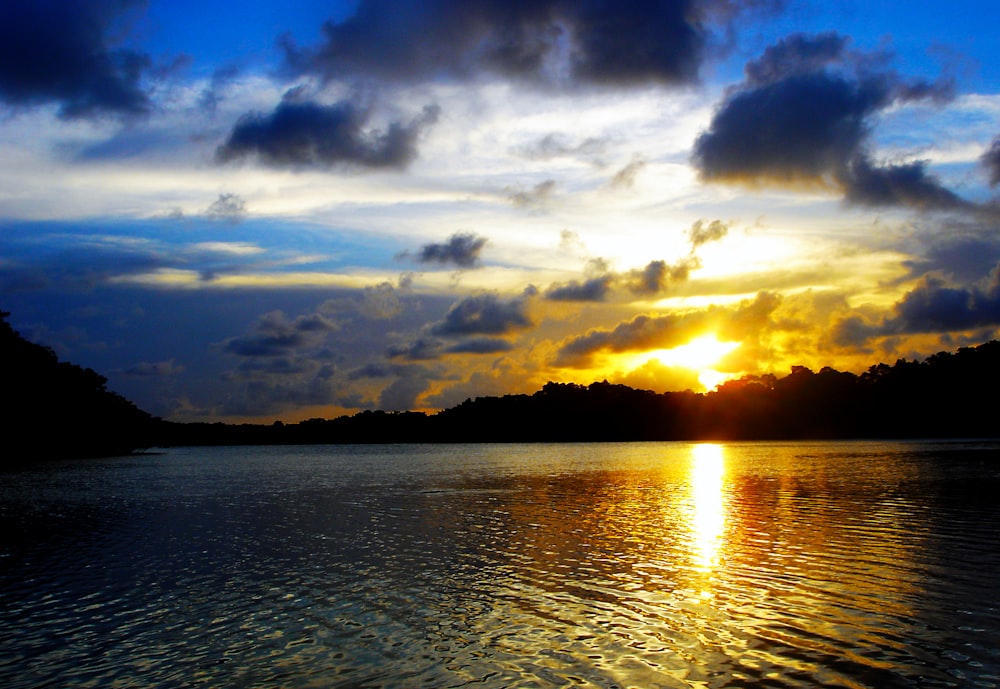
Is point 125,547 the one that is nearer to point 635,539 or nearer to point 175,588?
point 175,588

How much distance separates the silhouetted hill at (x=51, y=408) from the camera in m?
119

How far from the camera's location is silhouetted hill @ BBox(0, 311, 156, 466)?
119 metres

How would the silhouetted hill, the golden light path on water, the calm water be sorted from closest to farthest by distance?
1. the calm water
2. the golden light path on water
3. the silhouetted hill

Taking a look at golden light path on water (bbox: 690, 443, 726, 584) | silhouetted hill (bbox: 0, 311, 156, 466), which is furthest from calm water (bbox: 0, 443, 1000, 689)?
silhouetted hill (bbox: 0, 311, 156, 466)

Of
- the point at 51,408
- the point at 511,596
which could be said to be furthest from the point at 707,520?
the point at 51,408

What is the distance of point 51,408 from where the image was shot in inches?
5037

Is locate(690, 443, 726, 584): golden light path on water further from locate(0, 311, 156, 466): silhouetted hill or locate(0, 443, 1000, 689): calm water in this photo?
locate(0, 311, 156, 466): silhouetted hill

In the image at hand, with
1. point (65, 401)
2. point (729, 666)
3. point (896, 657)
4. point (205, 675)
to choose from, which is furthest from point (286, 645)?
point (65, 401)

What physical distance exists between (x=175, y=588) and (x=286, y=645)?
934 centimetres

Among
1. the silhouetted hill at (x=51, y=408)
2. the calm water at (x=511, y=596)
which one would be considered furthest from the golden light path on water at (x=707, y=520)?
the silhouetted hill at (x=51, y=408)

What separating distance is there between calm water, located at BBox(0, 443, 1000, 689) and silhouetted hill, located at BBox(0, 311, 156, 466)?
81.2 m

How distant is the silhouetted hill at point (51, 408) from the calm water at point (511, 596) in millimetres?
81208

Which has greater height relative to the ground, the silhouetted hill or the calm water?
the silhouetted hill

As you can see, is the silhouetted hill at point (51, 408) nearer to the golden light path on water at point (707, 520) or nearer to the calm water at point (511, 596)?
the calm water at point (511, 596)
